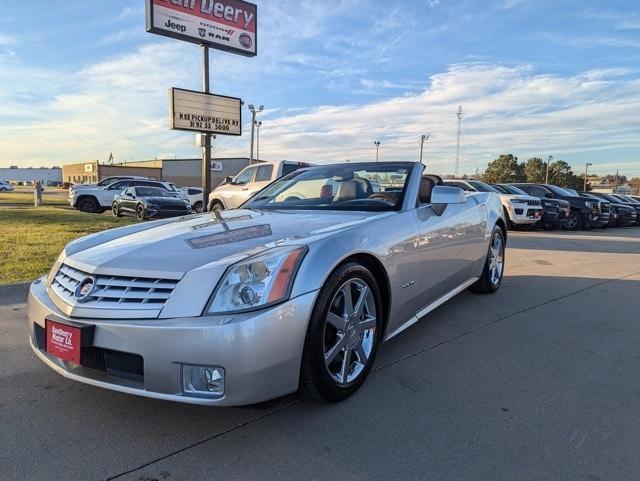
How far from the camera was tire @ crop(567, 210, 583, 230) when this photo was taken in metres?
15.9

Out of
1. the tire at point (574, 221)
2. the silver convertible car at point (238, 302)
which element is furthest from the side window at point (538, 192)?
the silver convertible car at point (238, 302)

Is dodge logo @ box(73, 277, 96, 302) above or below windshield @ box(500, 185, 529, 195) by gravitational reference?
below

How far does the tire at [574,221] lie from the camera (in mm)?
15898

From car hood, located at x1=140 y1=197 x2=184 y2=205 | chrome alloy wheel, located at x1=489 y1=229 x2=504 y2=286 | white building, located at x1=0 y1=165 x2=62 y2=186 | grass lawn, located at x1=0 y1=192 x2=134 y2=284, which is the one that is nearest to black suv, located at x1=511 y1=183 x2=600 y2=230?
chrome alloy wheel, located at x1=489 y1=229 x2=504 y2=286

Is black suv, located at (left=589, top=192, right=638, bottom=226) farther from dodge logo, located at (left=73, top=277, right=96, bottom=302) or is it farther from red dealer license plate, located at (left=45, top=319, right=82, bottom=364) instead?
red dealer license plate, located at (left=45, top=319, right=82, bottom=364)

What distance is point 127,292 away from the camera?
2.24m

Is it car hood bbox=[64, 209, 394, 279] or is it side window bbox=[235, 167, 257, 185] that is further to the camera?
side window bbox=[235, 167, 257, 185]

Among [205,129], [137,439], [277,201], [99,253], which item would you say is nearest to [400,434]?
[137,439]

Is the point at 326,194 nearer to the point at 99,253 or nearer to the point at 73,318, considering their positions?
the point at 99,253

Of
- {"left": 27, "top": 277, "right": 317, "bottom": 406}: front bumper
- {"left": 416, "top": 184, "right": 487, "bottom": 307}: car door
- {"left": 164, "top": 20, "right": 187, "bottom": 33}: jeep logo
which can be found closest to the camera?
{"left": 27, "top": 277, "right": 317, "bottom": 406}: front bumper

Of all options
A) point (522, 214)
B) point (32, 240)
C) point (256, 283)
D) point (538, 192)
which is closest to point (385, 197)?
point (256, 283)

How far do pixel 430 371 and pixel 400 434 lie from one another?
0.86m

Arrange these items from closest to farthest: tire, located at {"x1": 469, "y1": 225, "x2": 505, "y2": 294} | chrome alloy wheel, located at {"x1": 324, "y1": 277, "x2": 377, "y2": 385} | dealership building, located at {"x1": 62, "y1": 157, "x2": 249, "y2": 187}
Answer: chrome alloy wheel, located at {"x1": 324, "y1": 277, "x2": 377, "y2": 385} → tire, located at {"x1": 469, "y1": 225, "x2": 505, "y2": 294} → dealership building, located at {"x1": 62, "y1": 157, "x2": 249, "y2": 187}

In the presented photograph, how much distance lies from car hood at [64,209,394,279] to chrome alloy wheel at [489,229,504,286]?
252 centimetres
